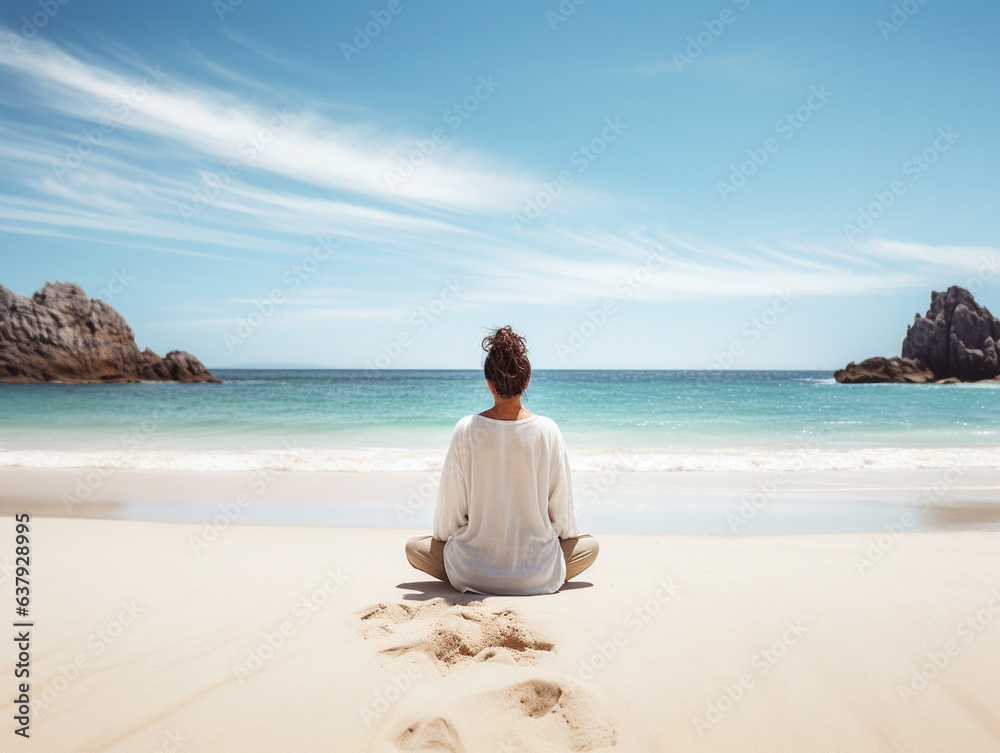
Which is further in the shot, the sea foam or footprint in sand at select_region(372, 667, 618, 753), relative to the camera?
the sea foam

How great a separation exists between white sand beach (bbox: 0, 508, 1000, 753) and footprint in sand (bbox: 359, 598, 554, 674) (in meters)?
0.01

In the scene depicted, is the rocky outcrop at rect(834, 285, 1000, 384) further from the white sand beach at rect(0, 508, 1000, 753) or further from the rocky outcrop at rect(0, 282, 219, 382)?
the rocky outcrop at rect(0, 282, 219, 382)

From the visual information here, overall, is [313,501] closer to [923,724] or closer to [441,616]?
[441,616]

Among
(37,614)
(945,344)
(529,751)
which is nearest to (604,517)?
(529,751)

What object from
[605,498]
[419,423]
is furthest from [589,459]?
[419,423]

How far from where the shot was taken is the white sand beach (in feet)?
7.52

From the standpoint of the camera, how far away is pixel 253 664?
2.86 metres

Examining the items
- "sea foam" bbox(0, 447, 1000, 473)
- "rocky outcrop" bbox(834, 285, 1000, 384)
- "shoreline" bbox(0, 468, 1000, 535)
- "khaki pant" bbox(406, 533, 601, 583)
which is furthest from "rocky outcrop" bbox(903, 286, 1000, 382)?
"khaki pant" bbox(406, 533, 601, 583)

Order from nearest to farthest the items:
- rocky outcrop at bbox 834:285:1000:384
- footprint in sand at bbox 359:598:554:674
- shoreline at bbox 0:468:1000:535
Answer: footprint in sand at bbox 359:598:554:674 < shoreline at bbox 0:468:1000:535 < rocky outcrop at bbox 834:285:1000:384

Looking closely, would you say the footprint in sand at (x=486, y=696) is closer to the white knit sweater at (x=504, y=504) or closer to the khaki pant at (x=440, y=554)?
the white knit sweater at (x=504, y=504)

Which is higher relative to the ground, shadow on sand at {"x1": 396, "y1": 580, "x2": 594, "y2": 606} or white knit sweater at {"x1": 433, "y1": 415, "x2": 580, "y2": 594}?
white knit sweater at {"x1": 433, "y1": 415, "x2": 580, "y2": 594}

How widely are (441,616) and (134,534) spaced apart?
416cm

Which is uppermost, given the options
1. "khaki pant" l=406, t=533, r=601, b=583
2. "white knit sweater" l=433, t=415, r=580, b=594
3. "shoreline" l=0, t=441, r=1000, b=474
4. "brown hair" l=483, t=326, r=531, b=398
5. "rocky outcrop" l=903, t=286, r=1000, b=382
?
"rocky outcrop" l=903, t=286, r=1000, b=382

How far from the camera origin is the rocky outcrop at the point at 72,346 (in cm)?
4688
